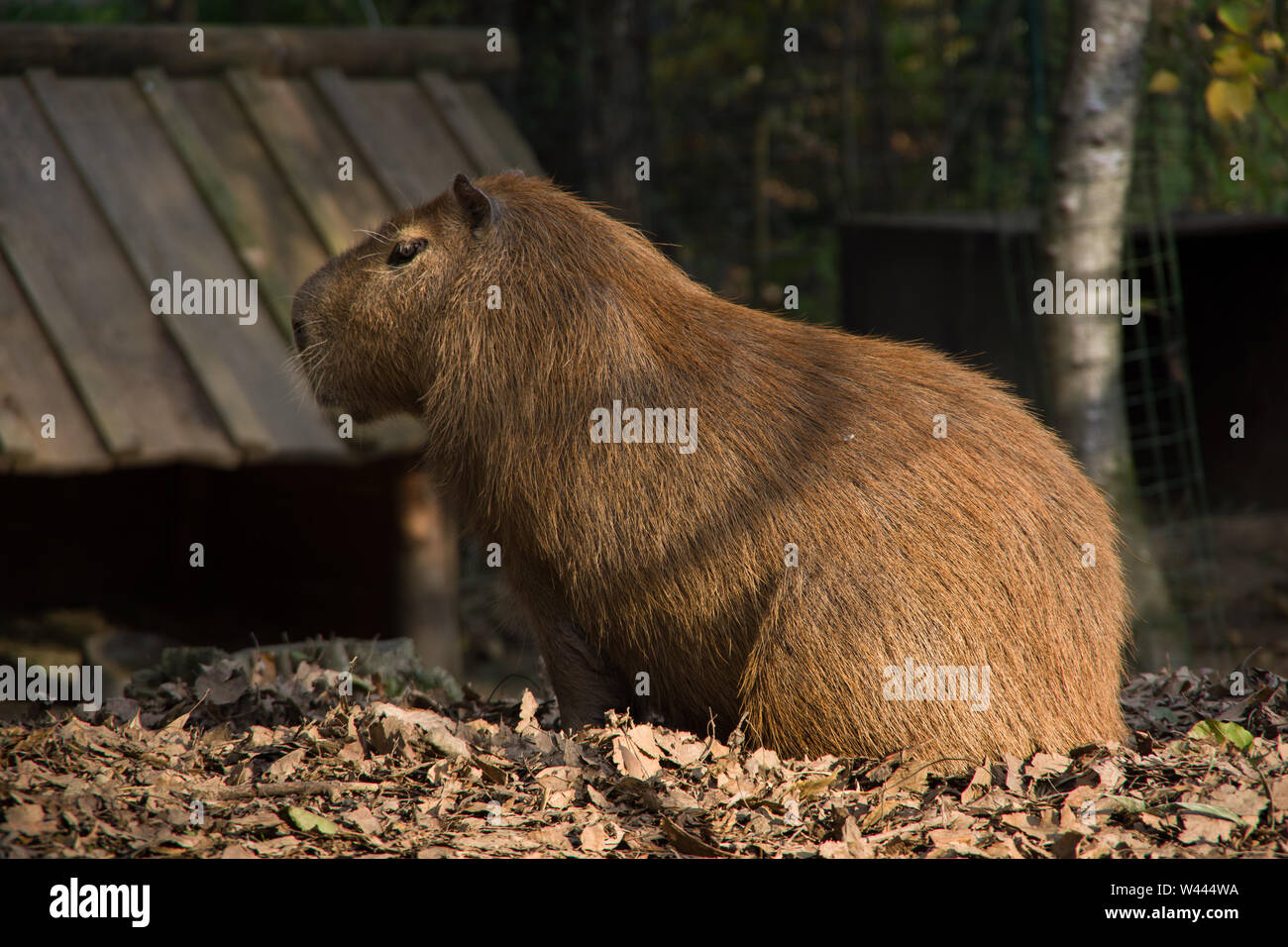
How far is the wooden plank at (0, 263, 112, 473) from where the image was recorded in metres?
5.00

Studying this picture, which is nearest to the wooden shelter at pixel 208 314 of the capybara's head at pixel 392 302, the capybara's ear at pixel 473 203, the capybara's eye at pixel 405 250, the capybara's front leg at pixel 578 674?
the capybara's head at pixel 392 302

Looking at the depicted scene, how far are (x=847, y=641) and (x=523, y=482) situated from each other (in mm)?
989

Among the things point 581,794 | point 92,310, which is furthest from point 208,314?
point 581,794


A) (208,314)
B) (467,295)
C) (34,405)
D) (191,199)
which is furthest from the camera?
(191,199)

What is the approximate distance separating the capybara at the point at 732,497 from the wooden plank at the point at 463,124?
2.91 meters

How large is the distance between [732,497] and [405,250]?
50.0 inches

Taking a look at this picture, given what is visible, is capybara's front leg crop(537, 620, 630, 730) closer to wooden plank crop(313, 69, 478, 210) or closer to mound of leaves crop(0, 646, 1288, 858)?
mound of leaves crop(0, 646, 1288, 858)

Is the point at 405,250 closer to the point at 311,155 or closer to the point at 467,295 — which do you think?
the point at 467,295

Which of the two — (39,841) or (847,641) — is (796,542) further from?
(39,841)

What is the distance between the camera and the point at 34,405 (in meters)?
5.13

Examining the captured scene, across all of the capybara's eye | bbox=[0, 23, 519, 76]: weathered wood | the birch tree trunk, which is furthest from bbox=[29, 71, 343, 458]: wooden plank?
the birch tree trunk

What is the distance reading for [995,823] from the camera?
10.3 ft

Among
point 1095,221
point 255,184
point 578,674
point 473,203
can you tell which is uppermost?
point 255,184
